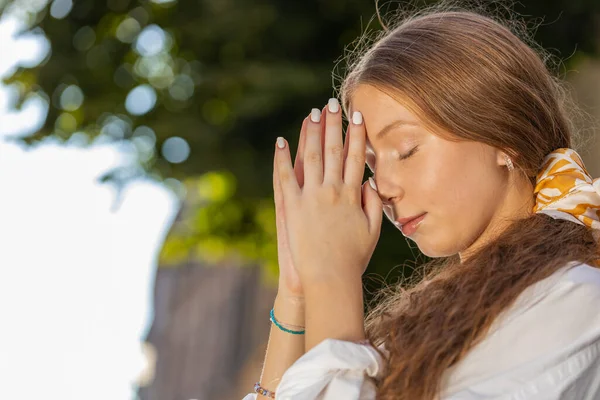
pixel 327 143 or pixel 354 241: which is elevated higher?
pixel 327 143

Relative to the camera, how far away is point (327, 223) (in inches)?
69.0

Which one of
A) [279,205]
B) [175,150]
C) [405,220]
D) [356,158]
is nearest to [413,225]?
[405,220]

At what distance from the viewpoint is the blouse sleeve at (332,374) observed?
155 centimetres

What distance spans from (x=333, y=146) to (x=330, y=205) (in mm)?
131

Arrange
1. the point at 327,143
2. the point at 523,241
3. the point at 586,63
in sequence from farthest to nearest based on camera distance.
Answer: the point at 586,63 → the point at 327,143 → the point at 523,241

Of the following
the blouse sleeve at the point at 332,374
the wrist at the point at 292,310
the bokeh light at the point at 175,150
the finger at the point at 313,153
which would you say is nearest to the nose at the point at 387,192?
the finger at the point at 313,153

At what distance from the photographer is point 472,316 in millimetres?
1611

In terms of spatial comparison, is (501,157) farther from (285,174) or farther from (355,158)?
(285,174)

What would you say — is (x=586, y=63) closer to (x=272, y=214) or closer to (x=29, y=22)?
(x=272, y=214)

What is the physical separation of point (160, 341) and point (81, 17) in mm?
3903

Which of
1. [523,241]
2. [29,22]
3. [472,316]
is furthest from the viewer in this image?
[29,22]

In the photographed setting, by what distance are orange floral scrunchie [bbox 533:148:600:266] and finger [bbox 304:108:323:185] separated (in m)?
0.41

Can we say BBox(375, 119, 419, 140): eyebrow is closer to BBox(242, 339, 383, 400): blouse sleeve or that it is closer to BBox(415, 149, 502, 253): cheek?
BBox(415, 149, 502, 253): cheek

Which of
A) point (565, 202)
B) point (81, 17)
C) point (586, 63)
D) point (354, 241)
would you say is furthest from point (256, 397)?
point (586, 63)
